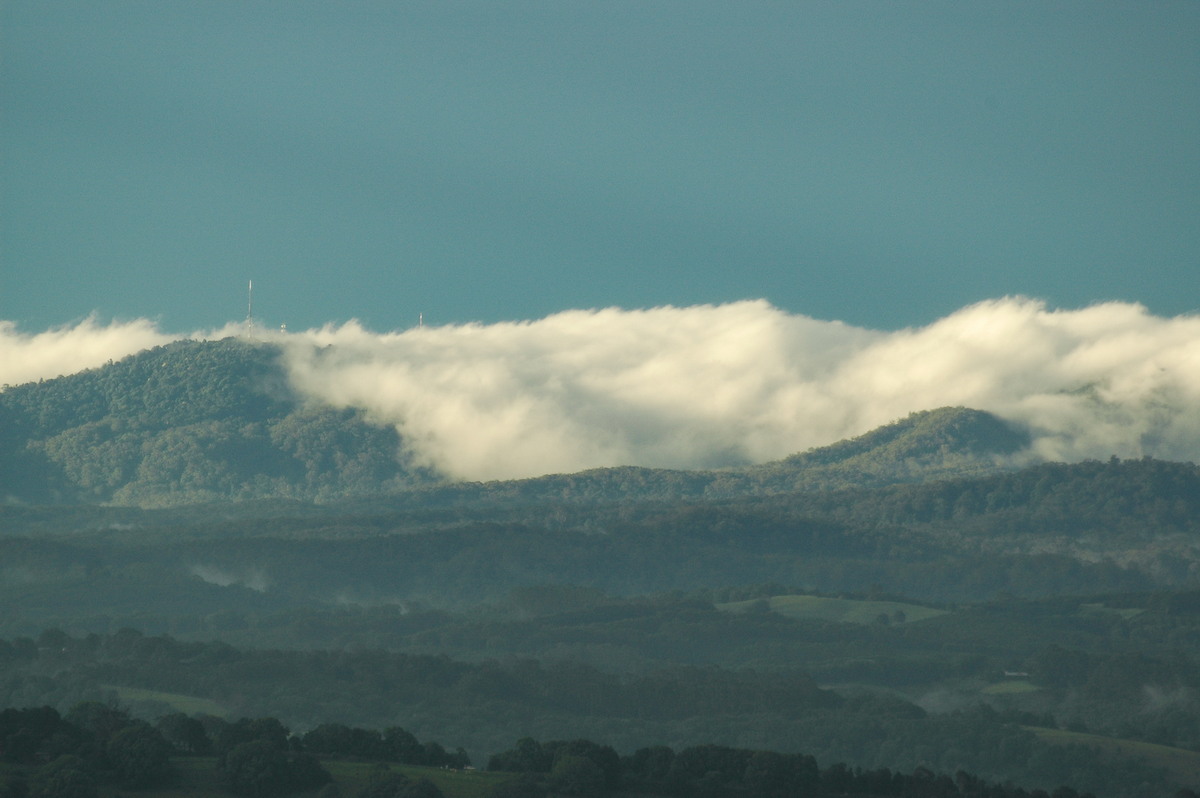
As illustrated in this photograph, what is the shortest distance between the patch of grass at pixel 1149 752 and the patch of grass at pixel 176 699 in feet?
203

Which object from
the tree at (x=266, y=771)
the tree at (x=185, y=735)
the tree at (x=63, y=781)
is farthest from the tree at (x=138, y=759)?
the tree at (x=185, y=735)

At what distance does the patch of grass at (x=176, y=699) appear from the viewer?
13500 centimetres

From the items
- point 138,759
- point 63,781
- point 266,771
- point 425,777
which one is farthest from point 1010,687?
point 63,781

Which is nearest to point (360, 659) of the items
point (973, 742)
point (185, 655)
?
point (185, 655)

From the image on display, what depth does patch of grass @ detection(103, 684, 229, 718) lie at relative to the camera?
13500 cm

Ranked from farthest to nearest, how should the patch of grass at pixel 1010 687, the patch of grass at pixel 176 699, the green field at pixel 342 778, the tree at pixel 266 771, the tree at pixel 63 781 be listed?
the patch of grass at pixel 1010 687 → the patch of grass at pixel 176 699 → the tree at pixel 266 771 → the green field at pixel 342 778 → the tree at pixel 63 781

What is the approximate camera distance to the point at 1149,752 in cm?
13275

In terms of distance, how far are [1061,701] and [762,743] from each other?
139 feet

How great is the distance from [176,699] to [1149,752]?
72653mm

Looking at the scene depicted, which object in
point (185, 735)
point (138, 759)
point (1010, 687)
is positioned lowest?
point (138, 759)

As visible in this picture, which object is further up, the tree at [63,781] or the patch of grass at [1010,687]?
the patch of grass at [1010,687]

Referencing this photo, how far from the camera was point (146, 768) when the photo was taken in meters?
83.7

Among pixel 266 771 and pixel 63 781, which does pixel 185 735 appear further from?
pixel 63 781

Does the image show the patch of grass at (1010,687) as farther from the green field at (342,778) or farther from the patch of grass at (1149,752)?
the green field at (342,778)
